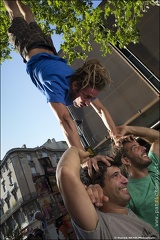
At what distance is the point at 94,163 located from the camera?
6.25ft

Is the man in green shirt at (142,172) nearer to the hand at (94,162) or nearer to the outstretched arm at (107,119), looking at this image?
the outstretched arm at (107,119)

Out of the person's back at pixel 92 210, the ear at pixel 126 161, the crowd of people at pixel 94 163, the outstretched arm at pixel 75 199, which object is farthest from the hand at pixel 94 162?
the ear at pixel 126 161

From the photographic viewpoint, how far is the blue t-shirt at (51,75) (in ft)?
8.72

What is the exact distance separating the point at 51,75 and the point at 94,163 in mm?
1336

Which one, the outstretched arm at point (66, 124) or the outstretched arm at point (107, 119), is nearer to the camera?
the outstretched arm at point (66, 124)

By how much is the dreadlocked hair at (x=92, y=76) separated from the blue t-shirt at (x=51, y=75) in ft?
0.52

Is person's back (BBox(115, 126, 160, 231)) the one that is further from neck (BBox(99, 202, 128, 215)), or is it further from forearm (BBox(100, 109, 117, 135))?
neck (BBox(99, 202, 128, 215))

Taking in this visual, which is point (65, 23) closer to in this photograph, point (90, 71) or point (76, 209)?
point (90, 71)

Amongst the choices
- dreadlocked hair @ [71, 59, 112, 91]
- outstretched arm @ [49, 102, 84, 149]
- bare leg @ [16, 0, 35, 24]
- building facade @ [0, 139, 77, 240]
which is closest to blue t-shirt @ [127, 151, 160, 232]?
outstretched arm @ [49, 102, 84, 149]

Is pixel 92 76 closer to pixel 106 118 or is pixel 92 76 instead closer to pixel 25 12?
pixel 106 118

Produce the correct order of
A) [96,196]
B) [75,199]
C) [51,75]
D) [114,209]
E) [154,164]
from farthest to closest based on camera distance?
[51,75]
[154,164]
[114,209]
[96,196]
[75,199]

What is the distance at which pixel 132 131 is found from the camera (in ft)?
9.38

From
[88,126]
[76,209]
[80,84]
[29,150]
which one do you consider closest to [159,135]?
[80,84]

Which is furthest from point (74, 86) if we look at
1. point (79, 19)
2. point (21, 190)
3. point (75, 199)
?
point (21, 190)
